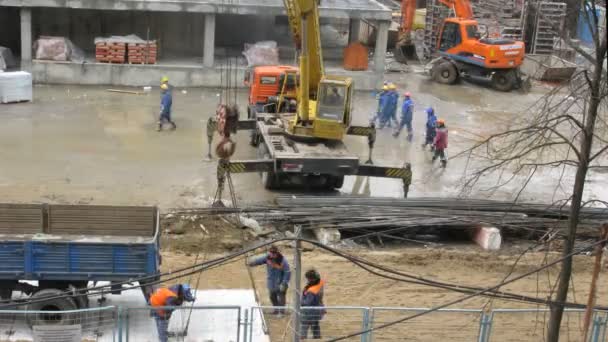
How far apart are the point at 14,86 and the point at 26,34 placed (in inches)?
126

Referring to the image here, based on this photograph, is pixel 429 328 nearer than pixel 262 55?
Yes

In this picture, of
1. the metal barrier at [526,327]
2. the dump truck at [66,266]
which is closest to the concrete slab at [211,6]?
the dump truck at [66,266]

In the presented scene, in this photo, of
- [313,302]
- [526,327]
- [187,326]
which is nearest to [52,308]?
[187,326]

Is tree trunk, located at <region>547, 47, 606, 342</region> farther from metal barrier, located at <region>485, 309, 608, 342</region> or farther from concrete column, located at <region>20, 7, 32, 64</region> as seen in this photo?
concrete column, located at <region>20, 7, 32, 64</region>

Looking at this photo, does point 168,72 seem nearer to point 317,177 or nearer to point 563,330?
point 317,177

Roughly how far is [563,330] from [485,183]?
8.44 metres

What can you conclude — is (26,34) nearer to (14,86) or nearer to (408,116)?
(14,86)

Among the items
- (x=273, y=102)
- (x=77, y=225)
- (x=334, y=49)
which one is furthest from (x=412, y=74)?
(x=77, y=225)

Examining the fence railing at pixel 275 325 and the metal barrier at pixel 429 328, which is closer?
Answer: the fence railing at pixel 275 325

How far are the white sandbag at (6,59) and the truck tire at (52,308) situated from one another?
17.9m

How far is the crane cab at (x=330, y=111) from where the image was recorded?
20594 millimetres

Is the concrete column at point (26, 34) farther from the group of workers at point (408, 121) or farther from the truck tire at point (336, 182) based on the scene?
the truck tire at point (336, 182)

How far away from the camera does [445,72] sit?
34.0m

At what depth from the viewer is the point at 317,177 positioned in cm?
2112
